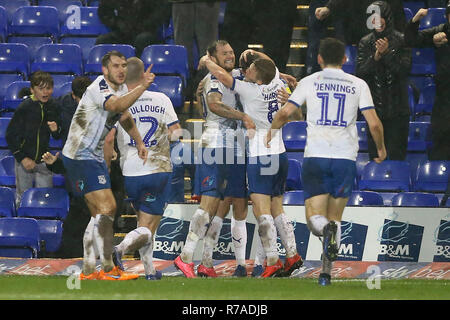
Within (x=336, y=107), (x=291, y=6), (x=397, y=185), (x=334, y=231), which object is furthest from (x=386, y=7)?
(x=334, y=231)

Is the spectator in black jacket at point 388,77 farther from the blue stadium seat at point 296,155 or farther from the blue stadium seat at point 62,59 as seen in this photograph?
the blue stadium seat at point 62,59

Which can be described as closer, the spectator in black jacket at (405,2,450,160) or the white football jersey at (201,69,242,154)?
the white football jersey at (201,69,242,154)

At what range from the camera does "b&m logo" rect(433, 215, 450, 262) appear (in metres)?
11.9

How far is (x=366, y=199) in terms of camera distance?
12844 millimetres

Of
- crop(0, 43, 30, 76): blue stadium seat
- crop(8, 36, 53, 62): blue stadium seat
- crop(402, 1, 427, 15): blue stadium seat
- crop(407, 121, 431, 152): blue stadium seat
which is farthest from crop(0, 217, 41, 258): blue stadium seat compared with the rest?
crop(402, 1, 427, 15): blue stadium seat

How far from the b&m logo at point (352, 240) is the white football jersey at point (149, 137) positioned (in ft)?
8.09

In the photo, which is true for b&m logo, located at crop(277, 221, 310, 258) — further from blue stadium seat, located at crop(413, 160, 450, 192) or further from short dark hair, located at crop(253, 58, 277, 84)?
blue stadium seat, located at crop(413, 160, 450, 192)

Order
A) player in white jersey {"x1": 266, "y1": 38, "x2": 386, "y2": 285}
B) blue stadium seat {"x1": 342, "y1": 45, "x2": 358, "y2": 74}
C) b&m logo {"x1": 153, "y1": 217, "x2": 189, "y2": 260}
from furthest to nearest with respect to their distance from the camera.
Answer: blue stadium seat {"x1": 342, "y1": 45, "x2": 358, "y2": 74} → b&m logo {"x1": 153, "y1": 217, "x2": 189, "y2": 260} → player in white jersey {"x1": 266, "y1": 38, "x2": 386, "y2": 285}

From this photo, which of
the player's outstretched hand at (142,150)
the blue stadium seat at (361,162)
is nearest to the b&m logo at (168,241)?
the player's outstretched hand at (142,150)

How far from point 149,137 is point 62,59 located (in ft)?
16.8

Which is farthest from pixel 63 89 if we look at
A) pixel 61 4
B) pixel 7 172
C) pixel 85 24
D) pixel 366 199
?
pixel 366 199

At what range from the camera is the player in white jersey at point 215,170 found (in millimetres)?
11500

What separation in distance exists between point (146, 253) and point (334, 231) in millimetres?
2460

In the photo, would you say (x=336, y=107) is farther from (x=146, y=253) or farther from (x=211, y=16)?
(x=211, y=16)
